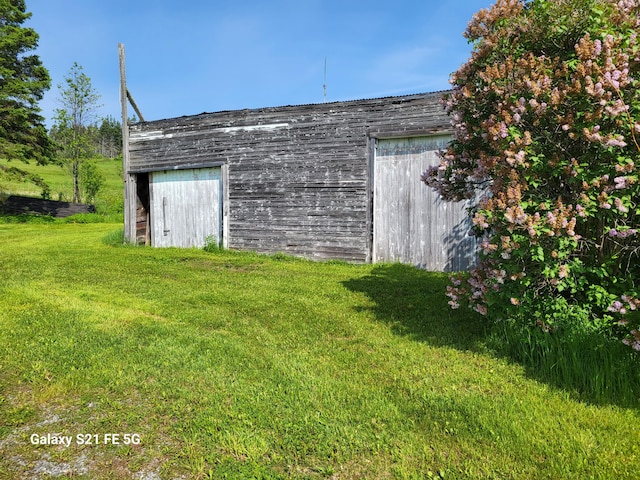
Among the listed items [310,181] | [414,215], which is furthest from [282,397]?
[310,181]

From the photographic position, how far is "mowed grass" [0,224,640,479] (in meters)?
2.59

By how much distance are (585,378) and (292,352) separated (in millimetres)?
2562

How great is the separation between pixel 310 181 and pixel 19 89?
19.4 m

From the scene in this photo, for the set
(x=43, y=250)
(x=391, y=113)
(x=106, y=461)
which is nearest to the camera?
(x=106, y=461)

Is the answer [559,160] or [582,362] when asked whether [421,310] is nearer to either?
[582,362]

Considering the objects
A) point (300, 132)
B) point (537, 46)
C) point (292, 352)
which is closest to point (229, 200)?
point (300, 132)

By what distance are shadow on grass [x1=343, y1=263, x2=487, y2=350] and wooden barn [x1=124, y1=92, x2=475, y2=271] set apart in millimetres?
1528

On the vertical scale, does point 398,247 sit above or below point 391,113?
below

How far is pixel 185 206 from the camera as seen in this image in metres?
13.2

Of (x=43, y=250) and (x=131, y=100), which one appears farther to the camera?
(x=131, y=100)

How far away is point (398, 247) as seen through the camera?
10.2 meters

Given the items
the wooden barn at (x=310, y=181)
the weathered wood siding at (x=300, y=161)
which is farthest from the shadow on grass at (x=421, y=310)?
the weathered wood siding at (x=300, y=161)

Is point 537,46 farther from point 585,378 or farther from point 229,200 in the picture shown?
point 229,200

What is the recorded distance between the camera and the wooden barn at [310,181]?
9.83 m
